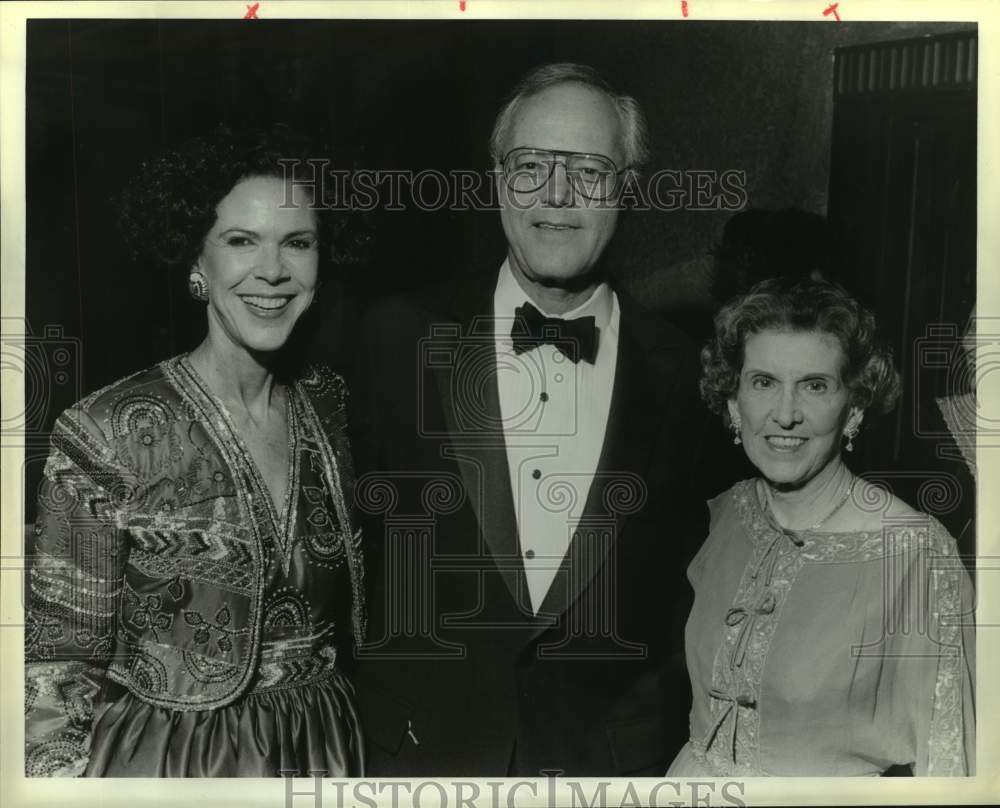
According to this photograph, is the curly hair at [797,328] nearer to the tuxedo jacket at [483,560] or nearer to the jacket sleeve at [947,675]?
the tuxedo jacket at [483,560]

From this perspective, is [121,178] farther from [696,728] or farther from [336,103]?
[696,728]

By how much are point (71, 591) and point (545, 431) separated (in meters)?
1.16

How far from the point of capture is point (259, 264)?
296 centimetres

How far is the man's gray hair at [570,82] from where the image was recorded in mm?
3008

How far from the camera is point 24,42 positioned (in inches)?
121

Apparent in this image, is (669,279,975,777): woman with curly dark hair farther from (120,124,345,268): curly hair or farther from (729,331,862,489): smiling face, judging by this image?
(120,124,345,268): curly hair

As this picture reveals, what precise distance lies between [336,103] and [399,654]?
4.23 feet

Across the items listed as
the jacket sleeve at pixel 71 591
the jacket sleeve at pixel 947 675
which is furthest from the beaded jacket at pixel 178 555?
the jacket sleeve at pixel 947 675

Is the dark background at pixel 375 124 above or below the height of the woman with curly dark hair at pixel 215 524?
above

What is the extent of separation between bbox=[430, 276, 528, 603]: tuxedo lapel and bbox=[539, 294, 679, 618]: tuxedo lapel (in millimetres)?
131

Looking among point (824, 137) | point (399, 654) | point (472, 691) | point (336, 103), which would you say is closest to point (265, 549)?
point (399, 654)

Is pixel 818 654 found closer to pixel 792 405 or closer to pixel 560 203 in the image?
pixel 792 405

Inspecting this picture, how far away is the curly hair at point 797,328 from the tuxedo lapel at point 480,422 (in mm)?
507

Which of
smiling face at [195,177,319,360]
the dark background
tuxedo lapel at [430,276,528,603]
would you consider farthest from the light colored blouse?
smiling face at [195,177,319,360]
